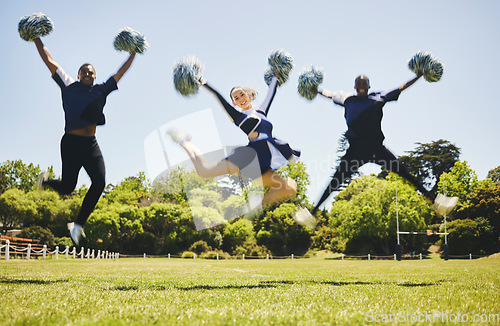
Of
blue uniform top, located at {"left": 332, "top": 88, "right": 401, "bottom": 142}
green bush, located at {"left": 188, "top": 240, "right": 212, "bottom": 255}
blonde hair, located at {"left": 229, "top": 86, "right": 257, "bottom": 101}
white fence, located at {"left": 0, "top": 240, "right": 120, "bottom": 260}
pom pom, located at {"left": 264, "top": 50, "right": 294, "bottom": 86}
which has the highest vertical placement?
pom pom, located at {"left": 264, "top": 50, "right": 294, "bottom": 86}

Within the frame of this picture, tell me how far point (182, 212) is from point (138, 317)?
38.0 metres

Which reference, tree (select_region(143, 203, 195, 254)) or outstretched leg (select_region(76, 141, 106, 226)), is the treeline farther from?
outstretched leg (select_region(76, 141, 106, 226))

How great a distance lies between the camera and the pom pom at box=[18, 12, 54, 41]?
7098 millimetres

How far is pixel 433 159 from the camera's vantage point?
55094 millimetres

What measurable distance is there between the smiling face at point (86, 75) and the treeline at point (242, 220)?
27504mm

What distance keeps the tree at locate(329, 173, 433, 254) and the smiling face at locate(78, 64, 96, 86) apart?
36.8 meters

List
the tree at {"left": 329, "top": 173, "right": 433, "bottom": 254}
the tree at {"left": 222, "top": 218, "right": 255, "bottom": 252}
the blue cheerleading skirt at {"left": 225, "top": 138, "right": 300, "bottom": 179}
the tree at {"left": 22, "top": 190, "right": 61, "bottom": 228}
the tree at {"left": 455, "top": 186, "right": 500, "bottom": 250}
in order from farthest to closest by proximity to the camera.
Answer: the tree at {"left": 329, "top": 173, "right": 433, "bottom": 254}
the tree at {"left": 222, "top": 218, "right": 255, "bottom": 252}
the tree at {"left": 455, "top": 186, "right": 500, "bottom": 250}
the tree at {"left": 22, "top": 190, "right": 61, "bottom": 228}
the blue cheerleading skirt at {"left": 225, "top": 138, "right": 300, "bottom": 179}

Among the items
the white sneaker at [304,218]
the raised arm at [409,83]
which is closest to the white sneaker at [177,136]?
the white sneaker at [304,218]

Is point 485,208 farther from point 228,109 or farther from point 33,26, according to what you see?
point 33,26

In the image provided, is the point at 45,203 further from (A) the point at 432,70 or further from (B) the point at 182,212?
(A) the point at 432,70

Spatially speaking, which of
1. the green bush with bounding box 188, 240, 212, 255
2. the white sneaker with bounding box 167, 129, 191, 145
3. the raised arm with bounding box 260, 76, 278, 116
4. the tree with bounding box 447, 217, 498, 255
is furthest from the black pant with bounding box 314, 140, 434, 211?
the tree with bounding box 447, 217, 498, 255

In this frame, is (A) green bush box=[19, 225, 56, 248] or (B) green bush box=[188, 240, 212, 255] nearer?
(A) green bush box=[19, 225, 56, 248]

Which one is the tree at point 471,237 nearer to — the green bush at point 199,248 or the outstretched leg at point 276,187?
the green bush at point 199,248

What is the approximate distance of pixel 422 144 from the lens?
2233 inches
